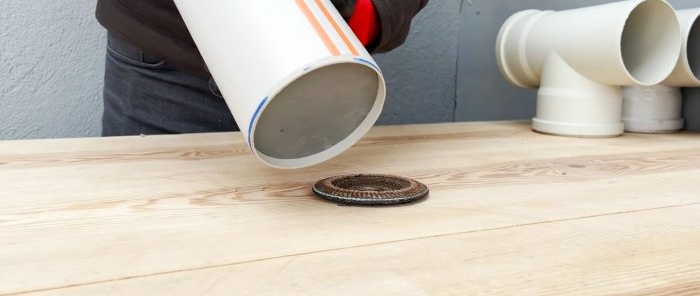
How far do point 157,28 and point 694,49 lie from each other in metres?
0.70

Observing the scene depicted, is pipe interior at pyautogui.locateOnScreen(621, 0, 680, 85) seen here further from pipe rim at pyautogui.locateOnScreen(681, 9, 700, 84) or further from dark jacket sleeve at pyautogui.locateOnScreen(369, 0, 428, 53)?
dark jacket sleeve at pyautogui.locateOnScreen(369, 0, 428, 53)

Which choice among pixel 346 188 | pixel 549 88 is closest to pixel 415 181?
pixel 346 188

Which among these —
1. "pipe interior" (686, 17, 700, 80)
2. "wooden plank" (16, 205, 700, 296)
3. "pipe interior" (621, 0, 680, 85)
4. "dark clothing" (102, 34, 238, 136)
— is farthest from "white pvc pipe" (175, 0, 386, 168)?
"pipe interior" (686, 17, 700, 80)

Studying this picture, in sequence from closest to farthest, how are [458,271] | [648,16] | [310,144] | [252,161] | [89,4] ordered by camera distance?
[458,271] → [310,144] → [252,161] → [648,16] → [89,4]

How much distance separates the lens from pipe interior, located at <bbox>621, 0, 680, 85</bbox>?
0.76 meters

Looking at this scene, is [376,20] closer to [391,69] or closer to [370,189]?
[370,189]

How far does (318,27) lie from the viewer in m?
0.37

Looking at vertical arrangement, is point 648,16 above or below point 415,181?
above

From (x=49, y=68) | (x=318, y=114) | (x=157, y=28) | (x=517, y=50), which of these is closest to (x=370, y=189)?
(x=318, y=114)

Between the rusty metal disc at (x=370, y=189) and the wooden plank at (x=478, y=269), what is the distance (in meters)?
0.07

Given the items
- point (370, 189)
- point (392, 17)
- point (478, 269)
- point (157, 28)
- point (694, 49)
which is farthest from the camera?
point (694, 49)

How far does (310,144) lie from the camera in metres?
0.42

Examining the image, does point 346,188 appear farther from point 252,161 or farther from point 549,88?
point 549,88

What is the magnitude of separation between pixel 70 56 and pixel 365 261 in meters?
0.84
